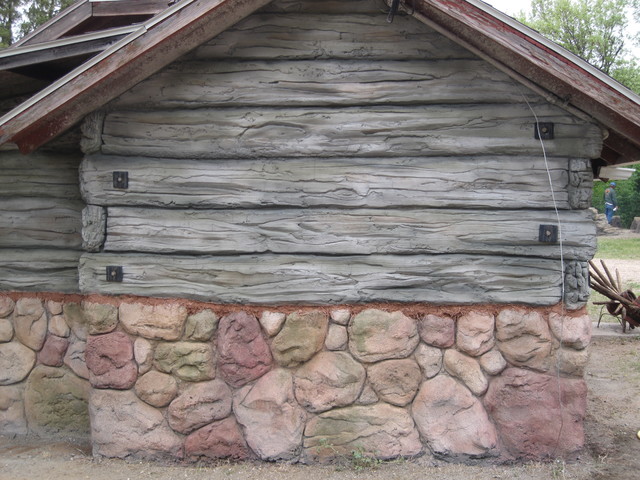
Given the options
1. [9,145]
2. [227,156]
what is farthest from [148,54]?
[9,145]

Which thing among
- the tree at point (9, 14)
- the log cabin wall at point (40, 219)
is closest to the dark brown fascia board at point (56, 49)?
the log cabin wall at point (40, 219)

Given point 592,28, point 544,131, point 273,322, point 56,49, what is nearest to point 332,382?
point 273,322

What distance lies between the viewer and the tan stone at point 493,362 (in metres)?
4.29

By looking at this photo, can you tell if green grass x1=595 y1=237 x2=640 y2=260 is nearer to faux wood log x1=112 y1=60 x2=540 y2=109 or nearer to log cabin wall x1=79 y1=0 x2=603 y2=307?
log cabin wall x1=79 y1=0 x2=603 y2=307

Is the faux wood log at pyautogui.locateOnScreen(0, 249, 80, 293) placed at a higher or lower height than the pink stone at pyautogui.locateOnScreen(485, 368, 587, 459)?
higher

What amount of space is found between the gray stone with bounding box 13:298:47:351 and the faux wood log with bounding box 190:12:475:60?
2.52 meters

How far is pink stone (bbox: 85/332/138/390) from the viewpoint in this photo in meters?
4.45

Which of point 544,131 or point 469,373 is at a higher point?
point 544,131

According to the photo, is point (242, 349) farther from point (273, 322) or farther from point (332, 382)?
point (332, 382)

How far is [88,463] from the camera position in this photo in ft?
14.6

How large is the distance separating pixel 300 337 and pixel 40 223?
237cm

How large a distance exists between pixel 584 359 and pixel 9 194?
457 cm

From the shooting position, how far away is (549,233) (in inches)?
166

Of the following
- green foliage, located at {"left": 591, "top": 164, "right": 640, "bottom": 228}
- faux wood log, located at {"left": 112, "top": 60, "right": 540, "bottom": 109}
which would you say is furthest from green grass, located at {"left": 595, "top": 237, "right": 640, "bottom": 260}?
faux wood log, located at {"left": 112, "top": 60, "right": 540, "bottom": 109}
